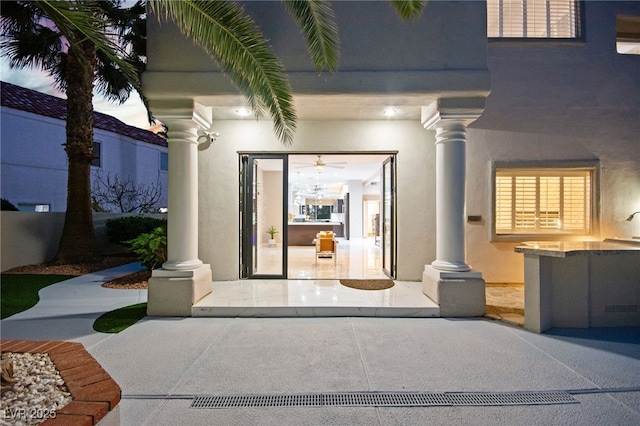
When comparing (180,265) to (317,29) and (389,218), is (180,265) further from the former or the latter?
(389,218)

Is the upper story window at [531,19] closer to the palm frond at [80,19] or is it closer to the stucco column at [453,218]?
the stucco column at [453,218]

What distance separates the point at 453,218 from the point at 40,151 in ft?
60.0

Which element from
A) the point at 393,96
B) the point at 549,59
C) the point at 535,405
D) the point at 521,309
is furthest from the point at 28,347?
the point at 549,59

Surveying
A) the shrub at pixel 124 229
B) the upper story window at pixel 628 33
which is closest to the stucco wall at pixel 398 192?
the upper story window at pixel 628 33

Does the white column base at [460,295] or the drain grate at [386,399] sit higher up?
the white column base at [460,295]

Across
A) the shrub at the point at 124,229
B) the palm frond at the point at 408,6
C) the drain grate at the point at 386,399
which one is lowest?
the drain grate at the point at 386,399

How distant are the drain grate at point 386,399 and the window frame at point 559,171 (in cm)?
444

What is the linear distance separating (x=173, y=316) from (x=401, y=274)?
13.8 ft

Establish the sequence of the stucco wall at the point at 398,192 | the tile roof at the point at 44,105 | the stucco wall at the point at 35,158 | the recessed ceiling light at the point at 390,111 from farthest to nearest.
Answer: the tile roof at the point at 44,105 < the stucco wall at the point at 35,158 < the stucco wall at the point at 398,192 < the recessed ceiling light at the point at 390,111

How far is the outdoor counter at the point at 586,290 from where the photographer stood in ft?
14.3

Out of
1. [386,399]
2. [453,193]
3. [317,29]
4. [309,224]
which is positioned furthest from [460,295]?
[309,224]

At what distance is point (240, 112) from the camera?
6.11 m

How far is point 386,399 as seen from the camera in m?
2.73

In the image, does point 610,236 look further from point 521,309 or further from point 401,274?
point 401,274
